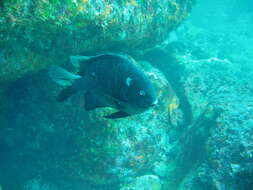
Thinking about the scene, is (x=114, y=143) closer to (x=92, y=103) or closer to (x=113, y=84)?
(x=92, y=103)

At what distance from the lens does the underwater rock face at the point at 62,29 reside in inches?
124

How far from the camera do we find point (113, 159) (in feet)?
15.2

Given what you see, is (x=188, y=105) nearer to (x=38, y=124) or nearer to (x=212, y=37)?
(x=38, y=124)

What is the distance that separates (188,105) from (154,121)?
72.3 inches

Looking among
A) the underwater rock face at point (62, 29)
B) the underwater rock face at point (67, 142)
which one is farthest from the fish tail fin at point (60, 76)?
the underwater rock face at point (67, 142)

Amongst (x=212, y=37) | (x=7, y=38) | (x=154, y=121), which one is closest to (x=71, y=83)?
(x=7, y=38)

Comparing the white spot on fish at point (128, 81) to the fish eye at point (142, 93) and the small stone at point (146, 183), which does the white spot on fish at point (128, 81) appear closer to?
the fish eye at point (142, 93)

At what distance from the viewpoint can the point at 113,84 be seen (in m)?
1.85

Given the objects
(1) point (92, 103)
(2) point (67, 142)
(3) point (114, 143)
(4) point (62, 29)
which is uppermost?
(4) point (62, 29)

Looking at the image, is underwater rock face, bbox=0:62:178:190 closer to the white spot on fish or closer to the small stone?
the small stone

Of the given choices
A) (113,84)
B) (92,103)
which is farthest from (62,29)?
(113,84)

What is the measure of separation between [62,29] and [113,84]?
2.24 m

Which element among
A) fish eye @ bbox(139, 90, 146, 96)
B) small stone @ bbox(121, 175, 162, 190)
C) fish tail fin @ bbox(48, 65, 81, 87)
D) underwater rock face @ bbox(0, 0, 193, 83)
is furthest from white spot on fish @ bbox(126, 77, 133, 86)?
small stone @ bbox(121, 175, 162, 190)

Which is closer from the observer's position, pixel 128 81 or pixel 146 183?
pixel 128 81
